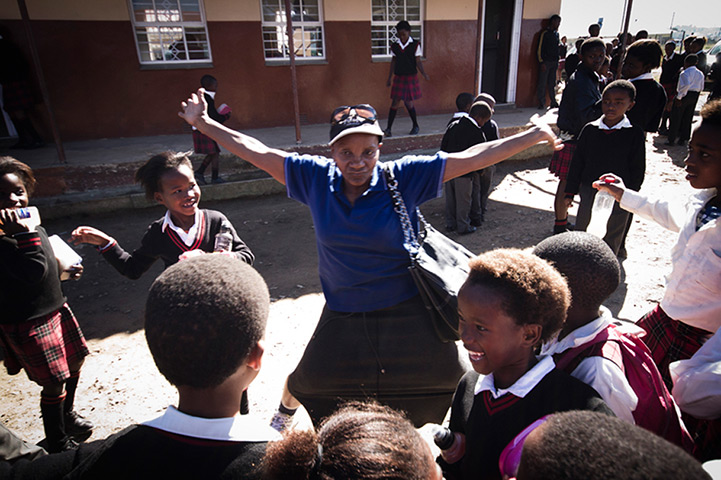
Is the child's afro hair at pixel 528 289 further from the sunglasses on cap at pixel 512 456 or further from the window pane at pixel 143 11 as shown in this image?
the window pane at pixel 143 11

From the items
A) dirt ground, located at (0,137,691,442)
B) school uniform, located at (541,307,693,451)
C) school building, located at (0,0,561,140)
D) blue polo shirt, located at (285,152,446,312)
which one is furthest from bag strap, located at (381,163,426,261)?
school building, located at (0,0,561,140)

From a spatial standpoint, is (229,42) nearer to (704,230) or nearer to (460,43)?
(460,43)

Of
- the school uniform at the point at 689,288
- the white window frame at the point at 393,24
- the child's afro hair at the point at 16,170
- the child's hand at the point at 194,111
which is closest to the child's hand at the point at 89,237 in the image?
the child's afro hair at the point at 16,170

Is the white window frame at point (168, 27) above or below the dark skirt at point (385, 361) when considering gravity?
above

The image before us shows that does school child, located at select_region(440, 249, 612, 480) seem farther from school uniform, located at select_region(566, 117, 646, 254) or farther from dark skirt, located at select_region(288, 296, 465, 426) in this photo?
school uniform, located at select_region(566, 117, 646, 254)

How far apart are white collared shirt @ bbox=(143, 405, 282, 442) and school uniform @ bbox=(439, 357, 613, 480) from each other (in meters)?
0.70

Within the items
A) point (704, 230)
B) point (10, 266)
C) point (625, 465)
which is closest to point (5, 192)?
point (10, 266)

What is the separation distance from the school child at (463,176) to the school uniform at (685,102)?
681cm

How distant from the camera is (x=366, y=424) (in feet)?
3.21

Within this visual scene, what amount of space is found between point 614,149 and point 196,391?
4.36 m

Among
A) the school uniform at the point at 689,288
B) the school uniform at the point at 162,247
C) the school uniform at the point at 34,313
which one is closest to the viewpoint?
the school uniform at the point at 689,288

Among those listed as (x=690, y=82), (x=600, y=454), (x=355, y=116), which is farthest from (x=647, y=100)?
(x=690, y=82)

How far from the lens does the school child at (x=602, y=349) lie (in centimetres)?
139

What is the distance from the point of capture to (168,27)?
8.27 metres
